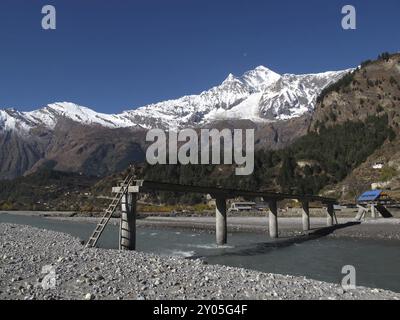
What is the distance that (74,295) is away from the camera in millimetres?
16734

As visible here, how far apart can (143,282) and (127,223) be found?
16.8 m

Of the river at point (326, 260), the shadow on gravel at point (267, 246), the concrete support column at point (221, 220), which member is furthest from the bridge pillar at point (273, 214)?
the concrete support column at point (221, 220)

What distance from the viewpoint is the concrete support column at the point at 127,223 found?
117ft

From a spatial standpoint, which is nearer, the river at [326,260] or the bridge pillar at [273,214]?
the river at [326,260]

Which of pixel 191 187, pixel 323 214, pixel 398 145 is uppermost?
pixel 398 145

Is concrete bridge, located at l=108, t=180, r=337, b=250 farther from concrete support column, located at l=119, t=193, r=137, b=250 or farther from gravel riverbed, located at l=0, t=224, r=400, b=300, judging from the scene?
gravel riverbed, located at l=0, t=224, r=400, b=300

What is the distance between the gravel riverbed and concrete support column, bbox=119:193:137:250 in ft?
34.0

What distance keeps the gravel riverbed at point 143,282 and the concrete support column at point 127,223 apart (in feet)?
34.0

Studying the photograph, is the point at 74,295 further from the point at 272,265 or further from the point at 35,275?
the point at 272,265

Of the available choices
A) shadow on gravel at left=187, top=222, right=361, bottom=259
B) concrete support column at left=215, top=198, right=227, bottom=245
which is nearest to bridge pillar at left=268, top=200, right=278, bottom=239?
shadow on gravel at left=187, top=222, right=361, bottom=259

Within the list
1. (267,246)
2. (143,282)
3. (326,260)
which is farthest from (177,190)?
(143,282)

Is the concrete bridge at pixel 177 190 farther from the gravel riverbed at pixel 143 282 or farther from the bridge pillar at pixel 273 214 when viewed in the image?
the gravel riverbed at pixel 143 282
